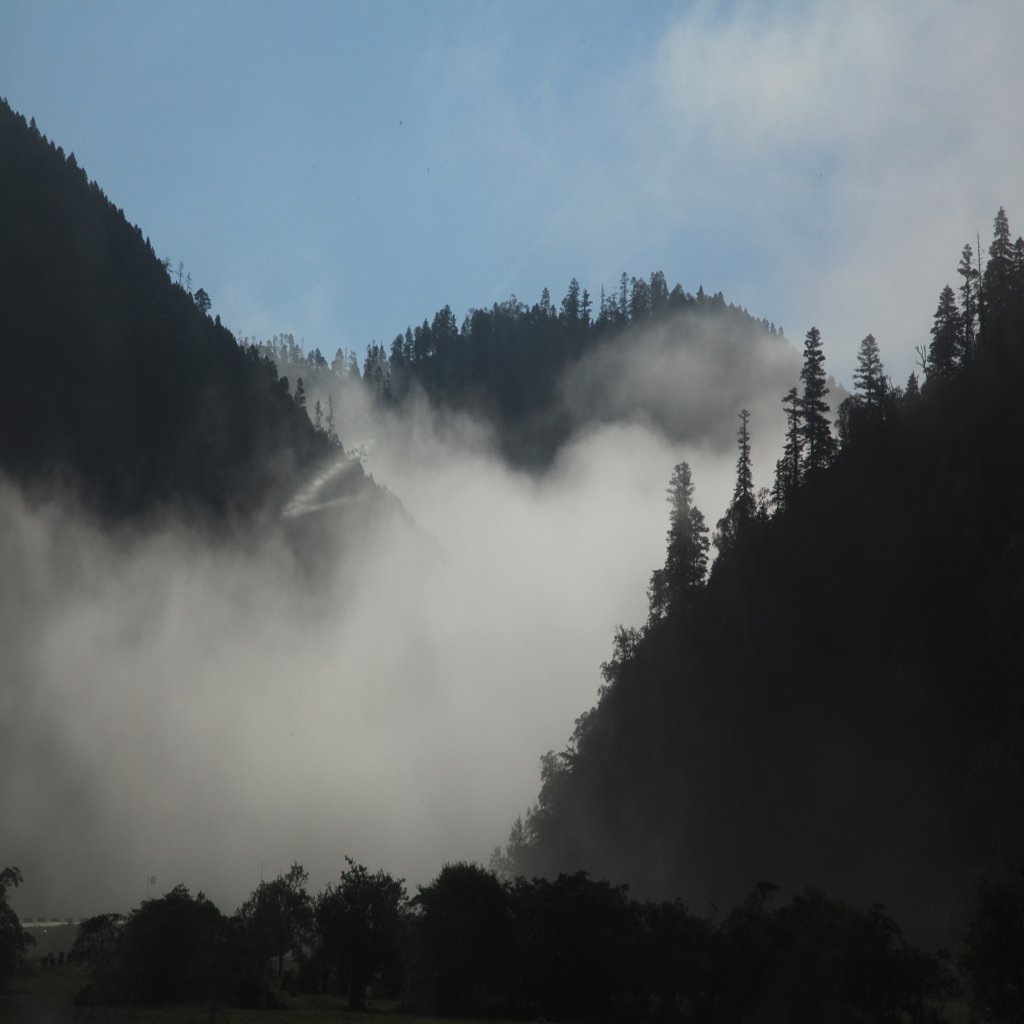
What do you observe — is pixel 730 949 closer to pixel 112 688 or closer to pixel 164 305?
pixel 112 688

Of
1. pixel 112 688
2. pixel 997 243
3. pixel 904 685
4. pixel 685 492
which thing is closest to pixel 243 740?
pixel 112 688

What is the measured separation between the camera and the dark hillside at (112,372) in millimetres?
162875

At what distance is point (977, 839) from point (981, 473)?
2997cm

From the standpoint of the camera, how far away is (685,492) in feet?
323

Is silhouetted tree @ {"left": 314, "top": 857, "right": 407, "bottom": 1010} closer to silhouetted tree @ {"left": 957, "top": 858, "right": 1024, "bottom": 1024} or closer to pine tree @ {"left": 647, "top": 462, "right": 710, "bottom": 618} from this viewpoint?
silhouetted tree @ {"left": 957, "top": 858, "right": 1024, "bottom": 1024}

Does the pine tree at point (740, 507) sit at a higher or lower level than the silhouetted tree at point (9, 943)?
higher

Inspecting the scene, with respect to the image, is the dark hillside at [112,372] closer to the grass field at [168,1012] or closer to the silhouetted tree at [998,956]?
the grass field at [168,1012]

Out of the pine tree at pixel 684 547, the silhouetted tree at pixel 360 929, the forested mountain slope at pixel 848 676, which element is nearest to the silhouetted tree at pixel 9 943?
the silhouetted tree at pixel 360 929

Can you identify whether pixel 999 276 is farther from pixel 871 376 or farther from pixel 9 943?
pixel 9 943

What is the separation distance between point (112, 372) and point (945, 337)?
142853mm

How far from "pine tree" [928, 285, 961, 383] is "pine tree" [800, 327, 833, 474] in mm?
11466

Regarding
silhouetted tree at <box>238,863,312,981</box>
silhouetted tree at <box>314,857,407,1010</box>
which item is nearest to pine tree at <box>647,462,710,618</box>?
silhouetted tree at <box>238,863,312,981</box>

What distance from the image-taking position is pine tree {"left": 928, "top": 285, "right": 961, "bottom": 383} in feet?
304

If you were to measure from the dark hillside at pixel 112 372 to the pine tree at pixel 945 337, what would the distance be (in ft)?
416
